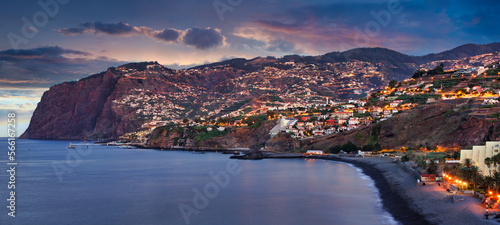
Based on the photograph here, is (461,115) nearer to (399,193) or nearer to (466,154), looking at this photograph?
(466,154)

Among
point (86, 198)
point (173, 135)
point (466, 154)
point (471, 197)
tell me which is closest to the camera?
point (471, 197)

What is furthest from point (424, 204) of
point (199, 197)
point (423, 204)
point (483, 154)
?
point (199, 197)

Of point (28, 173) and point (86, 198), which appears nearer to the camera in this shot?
point (86, 198)

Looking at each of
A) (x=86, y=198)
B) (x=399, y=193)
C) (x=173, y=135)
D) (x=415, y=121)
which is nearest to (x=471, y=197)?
(x=399, y=193)

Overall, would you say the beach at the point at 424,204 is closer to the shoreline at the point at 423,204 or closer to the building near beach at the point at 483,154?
the shoreline at the point at 423,204

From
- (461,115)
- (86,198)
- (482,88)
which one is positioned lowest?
(86,198)

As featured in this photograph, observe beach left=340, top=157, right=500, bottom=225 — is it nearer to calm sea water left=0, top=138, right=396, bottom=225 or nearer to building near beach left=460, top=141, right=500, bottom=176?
calm sea water left=0, top=138, right=396, bottom=225

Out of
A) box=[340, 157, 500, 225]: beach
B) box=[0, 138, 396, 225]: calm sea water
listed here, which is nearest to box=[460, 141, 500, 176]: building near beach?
box=[340, 157, 500, 225]: beach

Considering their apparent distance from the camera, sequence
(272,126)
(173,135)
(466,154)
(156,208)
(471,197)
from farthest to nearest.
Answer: (173,135)
(272,126)
(466,154)
(156,208)
(471,197)

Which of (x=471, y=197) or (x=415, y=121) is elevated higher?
(x=415, y=121)
